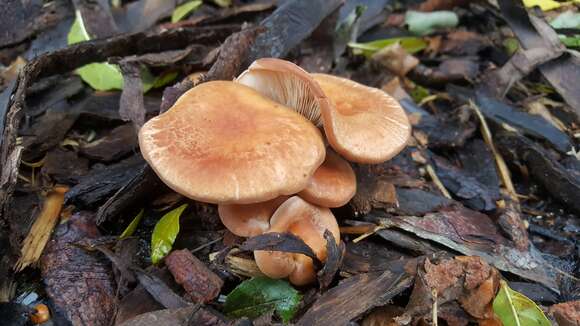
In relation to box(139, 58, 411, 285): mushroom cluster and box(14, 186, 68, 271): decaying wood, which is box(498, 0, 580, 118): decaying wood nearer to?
box(139, 58, 411, 285): mushroom cluster

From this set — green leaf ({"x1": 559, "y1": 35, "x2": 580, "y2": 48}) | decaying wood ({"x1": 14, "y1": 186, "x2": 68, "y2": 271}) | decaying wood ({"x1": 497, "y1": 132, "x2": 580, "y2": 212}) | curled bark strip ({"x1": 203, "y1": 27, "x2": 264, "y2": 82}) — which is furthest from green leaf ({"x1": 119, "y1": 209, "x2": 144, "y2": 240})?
green leaf ({"x1": 559, "y1": 35, "x2": 580, "y2": 48})

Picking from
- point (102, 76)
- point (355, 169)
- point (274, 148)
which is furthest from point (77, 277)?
point (355, 169)

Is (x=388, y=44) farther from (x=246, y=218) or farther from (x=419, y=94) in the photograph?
(x=246, y=218)

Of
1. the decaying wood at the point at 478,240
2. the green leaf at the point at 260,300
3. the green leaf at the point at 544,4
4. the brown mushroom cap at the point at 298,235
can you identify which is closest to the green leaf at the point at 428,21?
the green leaf at the point at 544,4

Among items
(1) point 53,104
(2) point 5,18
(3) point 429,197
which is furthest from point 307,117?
(2) point 5,18

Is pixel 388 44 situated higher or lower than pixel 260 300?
higher

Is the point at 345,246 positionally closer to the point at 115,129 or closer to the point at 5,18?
the point at 115,129

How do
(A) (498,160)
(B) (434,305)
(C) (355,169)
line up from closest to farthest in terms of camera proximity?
1. (B) (434,305)
2. (C) (355,169)
3. (A) (498,160)
